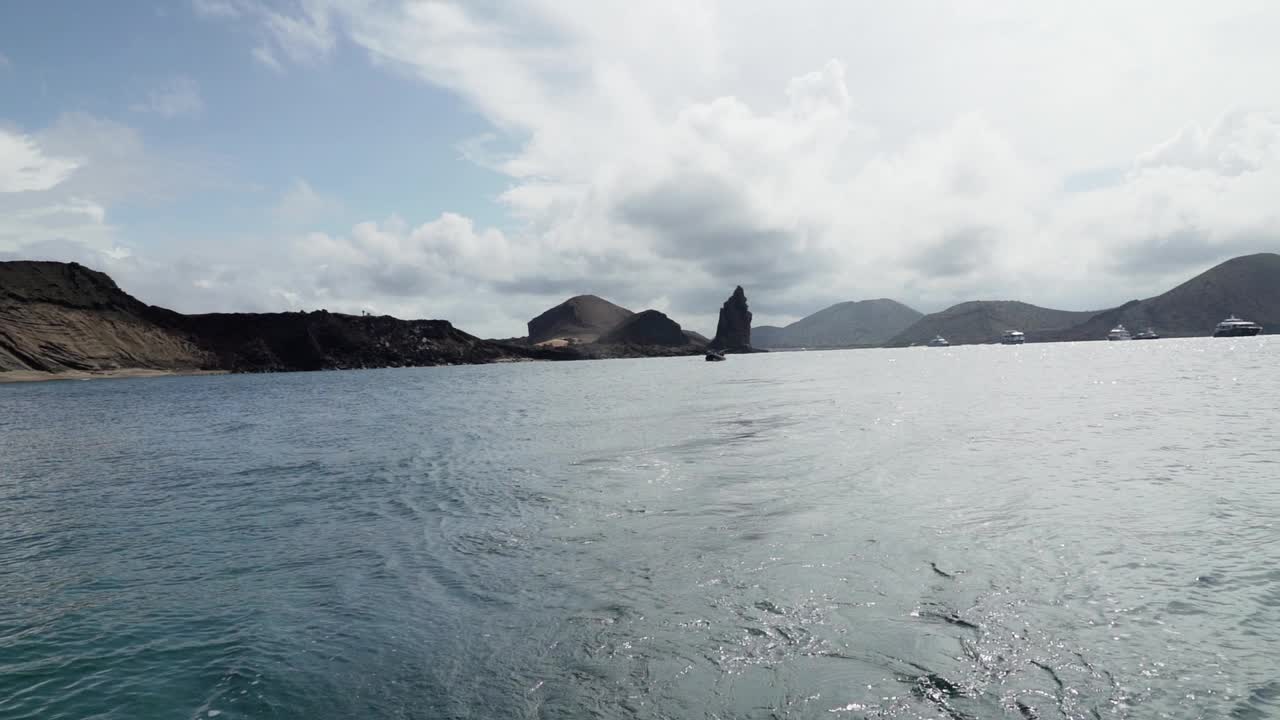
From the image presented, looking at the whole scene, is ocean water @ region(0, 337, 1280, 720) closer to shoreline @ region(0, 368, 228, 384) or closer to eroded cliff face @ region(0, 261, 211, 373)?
shoreline @ region(0, 368, 228, 384)

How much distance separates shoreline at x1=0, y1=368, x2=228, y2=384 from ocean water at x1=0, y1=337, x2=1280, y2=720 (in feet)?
559

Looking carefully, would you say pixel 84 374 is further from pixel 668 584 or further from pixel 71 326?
pixel 668 584

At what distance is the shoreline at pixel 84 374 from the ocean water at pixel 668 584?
559 ft

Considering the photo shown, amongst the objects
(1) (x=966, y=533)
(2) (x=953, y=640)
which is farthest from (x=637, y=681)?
(1) (x=966, y=533)

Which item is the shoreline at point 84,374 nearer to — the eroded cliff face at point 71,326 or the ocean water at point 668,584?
the eroded cliff face at point 71,326

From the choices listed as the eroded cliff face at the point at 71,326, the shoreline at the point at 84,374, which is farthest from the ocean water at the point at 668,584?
the eroded cliff face at the point at 71,326

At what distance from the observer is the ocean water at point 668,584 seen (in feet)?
26.9

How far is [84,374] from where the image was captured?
165000mm

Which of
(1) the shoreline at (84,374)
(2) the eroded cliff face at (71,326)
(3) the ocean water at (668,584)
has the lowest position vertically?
(3) the ocean water at (668,584)

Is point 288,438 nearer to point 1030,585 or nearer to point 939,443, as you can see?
point 939,443

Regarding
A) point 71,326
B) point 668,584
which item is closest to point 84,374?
point 71,326

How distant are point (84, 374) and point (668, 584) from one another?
215 m

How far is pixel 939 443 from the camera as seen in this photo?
2905 centimetres

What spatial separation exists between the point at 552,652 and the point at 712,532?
6.96m
